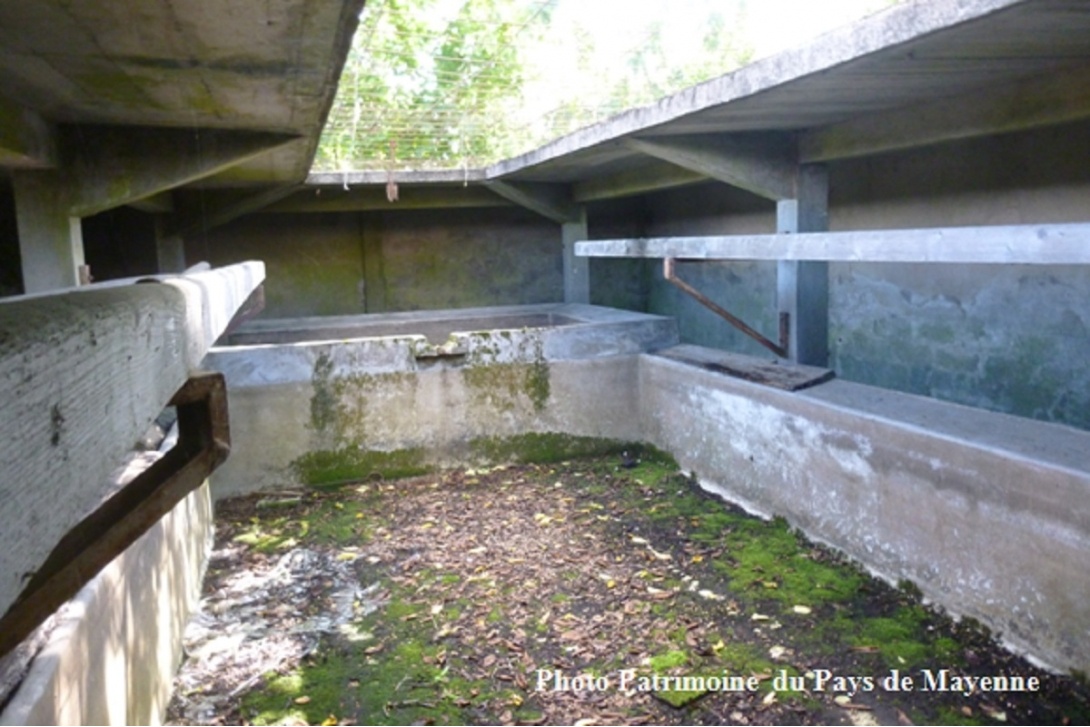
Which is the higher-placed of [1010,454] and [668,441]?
[1010,454]

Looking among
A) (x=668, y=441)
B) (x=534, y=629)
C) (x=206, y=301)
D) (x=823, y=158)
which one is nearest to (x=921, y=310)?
(x=823, y=158)

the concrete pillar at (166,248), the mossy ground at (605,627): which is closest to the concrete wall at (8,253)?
the concrete pillar at (166,248)

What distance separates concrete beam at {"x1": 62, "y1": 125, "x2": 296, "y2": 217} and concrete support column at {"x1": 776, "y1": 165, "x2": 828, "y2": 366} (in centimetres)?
373

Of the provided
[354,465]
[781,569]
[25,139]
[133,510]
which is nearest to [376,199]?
[354,465]

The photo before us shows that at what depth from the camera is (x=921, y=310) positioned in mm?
6262

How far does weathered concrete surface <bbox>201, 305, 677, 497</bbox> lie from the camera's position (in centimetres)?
611

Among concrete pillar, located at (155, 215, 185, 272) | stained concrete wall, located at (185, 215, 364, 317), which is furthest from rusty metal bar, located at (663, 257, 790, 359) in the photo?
concrete pillar, located at (155, 215, 185, 272)

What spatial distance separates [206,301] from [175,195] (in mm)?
7669

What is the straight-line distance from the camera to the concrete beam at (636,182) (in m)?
7.11

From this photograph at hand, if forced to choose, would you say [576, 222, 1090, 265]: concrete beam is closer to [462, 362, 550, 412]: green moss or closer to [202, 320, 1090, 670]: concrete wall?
[202, 320, 1090, 670]: concrete wall

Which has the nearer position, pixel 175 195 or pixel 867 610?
pixel 867 610

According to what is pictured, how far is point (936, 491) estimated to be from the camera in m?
3.77

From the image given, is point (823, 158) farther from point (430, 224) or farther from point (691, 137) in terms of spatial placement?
point (430, 224)

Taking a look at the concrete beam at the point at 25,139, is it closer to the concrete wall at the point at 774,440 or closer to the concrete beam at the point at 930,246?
the concrete wall at the point at 774,440
